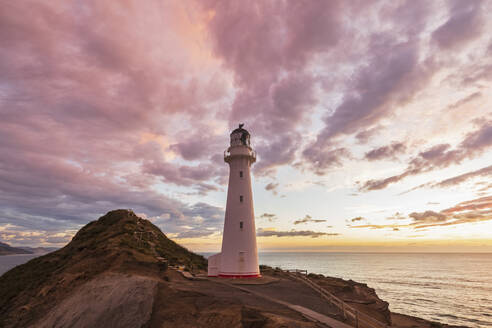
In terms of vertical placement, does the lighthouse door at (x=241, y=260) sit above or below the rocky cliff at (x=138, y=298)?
above

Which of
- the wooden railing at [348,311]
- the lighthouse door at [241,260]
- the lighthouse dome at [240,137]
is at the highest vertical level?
the lighthouse dome at [240,137]

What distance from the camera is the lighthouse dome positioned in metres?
27.5

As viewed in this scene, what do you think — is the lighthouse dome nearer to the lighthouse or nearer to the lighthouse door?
the lighthouse

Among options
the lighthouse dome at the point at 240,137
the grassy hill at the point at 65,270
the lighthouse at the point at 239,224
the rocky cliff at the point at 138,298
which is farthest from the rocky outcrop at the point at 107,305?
the lighthouse dome at the point at 240,137

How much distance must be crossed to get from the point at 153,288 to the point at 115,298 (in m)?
2.01

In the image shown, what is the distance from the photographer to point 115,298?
14844 mm

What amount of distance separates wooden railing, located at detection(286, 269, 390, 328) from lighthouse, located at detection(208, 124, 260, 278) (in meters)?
5.12

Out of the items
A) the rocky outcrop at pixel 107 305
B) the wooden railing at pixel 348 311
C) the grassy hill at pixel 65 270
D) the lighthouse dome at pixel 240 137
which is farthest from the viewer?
the lighthouse dome at pixel 240 137

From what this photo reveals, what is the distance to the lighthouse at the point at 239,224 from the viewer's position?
24922 mm

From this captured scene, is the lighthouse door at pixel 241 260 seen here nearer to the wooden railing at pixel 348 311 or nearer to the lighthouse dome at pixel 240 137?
the wooden railing at pixel 348 311

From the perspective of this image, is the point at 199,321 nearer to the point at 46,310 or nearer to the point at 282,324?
the point at 282,324

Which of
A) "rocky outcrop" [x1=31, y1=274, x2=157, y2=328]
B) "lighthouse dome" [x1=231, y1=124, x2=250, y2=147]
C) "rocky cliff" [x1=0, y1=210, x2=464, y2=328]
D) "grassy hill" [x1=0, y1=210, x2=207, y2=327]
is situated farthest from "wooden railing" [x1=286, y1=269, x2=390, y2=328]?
"lighthouse dome" [x1=231, y1=124, x2=250, y2=147]

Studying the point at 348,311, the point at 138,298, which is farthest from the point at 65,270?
the point at 348,311

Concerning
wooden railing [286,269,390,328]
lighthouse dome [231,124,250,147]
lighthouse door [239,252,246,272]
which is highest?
lighthouse dome [231,124,250,147]
